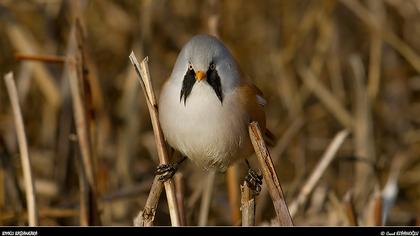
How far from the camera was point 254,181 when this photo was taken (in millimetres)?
2250

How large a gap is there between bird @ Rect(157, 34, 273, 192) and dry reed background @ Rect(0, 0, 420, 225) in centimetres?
95

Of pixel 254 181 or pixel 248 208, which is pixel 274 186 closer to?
pixel 248 208

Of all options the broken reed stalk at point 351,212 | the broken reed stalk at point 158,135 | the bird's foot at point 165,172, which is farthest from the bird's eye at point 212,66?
the broken reed stalk at point 351,212

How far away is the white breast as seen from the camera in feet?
6.81

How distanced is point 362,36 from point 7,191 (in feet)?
8.50

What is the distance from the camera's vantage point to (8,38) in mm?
4230

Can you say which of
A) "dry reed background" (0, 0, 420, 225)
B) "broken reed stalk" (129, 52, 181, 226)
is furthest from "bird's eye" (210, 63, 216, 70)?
"dry reed background" (0, 0, 420, 225)

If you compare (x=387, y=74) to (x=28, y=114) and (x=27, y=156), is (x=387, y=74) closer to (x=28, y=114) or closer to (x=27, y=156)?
(x=28, y=114)

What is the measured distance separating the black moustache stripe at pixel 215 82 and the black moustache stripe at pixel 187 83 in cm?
5

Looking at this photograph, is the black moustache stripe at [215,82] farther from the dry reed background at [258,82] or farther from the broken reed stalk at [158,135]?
the dry reed background at [258,82]

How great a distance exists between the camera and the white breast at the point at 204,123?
2.08 metres

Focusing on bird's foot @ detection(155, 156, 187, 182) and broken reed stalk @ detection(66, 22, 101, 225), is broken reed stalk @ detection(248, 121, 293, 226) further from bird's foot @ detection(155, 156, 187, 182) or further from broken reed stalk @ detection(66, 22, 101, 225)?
broken reed stalk @ detection(66, 22, 101, 225)

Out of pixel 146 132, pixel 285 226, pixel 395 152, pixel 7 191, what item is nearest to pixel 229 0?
pixel 146 132

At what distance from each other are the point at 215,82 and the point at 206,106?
84 mm
